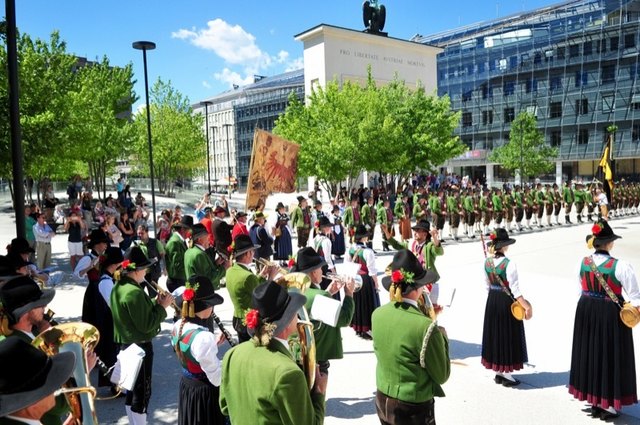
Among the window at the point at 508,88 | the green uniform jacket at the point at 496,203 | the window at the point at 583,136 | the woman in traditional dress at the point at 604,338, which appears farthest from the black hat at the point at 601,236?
the window at the point at 508,88

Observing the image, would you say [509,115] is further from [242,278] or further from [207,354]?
[207,354]

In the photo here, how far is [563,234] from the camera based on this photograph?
22125 mm

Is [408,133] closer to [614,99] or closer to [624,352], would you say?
[624,352]

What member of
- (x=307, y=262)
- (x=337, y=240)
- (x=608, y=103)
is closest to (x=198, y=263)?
(x=307, y=262)

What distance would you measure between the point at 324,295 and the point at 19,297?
2.69 metres

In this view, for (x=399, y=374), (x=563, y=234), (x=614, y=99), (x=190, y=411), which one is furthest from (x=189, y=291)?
(x=614, y=99)

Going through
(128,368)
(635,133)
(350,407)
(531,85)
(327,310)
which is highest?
(531,85)

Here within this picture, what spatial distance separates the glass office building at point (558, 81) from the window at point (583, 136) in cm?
10

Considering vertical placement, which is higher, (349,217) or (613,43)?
(613,43)

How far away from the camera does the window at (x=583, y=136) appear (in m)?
57.9

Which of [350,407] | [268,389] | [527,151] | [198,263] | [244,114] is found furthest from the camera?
[244,114]

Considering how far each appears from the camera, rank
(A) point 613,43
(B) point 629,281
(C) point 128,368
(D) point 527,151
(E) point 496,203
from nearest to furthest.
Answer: (C) point 128,368 → (B) point 629,281 → (E) point 496,203 → (D) point 527,151 → (A) point 613,43

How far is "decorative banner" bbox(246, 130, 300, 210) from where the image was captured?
1241 cm

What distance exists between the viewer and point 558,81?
5959cm
